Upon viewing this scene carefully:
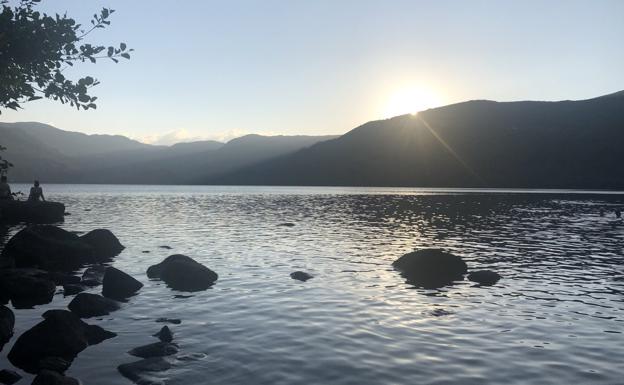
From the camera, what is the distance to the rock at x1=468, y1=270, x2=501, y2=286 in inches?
1179

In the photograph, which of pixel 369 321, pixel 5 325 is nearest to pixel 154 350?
pixel 5 325

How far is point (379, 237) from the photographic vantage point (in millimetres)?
54656

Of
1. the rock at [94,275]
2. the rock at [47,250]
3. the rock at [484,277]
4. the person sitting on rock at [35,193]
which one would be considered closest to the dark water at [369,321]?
the rock at [484,277]

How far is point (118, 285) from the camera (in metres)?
26.0

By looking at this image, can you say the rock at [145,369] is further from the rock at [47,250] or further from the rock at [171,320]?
the rock at [47,250]

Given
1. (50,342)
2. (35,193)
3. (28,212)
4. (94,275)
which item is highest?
(35,193)

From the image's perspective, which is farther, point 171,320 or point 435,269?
point 435,269

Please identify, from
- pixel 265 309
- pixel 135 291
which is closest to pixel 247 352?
pixel 265 309

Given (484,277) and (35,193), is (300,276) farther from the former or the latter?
(35,193)

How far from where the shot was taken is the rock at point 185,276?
28219mm

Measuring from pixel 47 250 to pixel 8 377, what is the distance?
21.9m

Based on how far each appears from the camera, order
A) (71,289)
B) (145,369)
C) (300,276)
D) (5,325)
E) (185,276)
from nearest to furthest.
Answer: (145,369) < (5,325) < (71,289) < (185,276) < (300,276)

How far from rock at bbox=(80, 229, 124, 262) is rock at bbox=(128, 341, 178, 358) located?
79.6ft

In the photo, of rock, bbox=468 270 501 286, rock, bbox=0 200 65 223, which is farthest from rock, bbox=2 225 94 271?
rock, bbox=0 200 65 223
